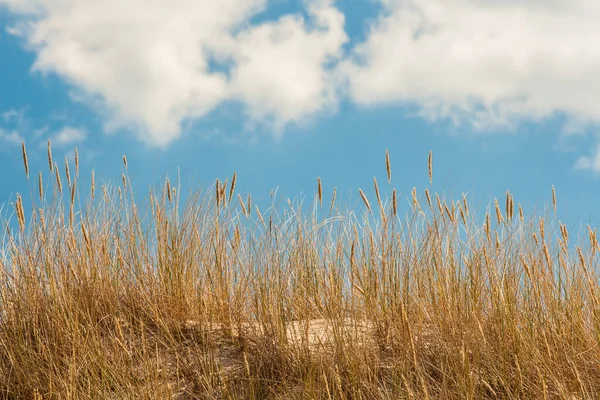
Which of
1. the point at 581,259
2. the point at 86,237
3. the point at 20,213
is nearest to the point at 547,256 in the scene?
the point at 581,259

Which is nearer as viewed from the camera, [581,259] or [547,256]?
[547,256]

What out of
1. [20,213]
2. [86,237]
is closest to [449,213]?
[86,237]

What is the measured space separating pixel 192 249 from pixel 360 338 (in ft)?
4.21

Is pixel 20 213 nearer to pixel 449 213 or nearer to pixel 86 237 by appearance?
pixel 86 237

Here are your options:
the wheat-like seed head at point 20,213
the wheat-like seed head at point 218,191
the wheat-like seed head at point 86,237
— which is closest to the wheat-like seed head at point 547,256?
the wheat-like seed head at point 218,191

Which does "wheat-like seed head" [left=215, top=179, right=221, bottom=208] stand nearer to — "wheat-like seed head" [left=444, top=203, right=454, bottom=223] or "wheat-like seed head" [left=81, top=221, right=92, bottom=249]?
"wheat-like seed head" [left=81, top=221, right=92, bottom=249]

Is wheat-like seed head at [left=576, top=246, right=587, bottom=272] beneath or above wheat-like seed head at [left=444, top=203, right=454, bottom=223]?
beneath

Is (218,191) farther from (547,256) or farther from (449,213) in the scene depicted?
(547,256)

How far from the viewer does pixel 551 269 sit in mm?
4113

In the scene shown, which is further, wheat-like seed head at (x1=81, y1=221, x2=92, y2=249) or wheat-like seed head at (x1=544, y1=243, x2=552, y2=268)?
wheat-like seed head at (x1=81, y1=221, x2=92, y2=249)

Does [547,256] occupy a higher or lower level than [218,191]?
lower

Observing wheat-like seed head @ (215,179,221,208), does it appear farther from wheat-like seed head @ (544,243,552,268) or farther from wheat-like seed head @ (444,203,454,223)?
wheat-like seed head @ (544,243,552,268)

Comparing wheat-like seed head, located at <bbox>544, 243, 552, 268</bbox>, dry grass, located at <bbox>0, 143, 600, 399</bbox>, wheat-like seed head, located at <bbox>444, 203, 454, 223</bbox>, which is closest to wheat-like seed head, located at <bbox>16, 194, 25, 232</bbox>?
dry grass, located at <bbox>0, 143, 600, 399</bbox>

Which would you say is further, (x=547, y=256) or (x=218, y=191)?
(x=218, y=191)
